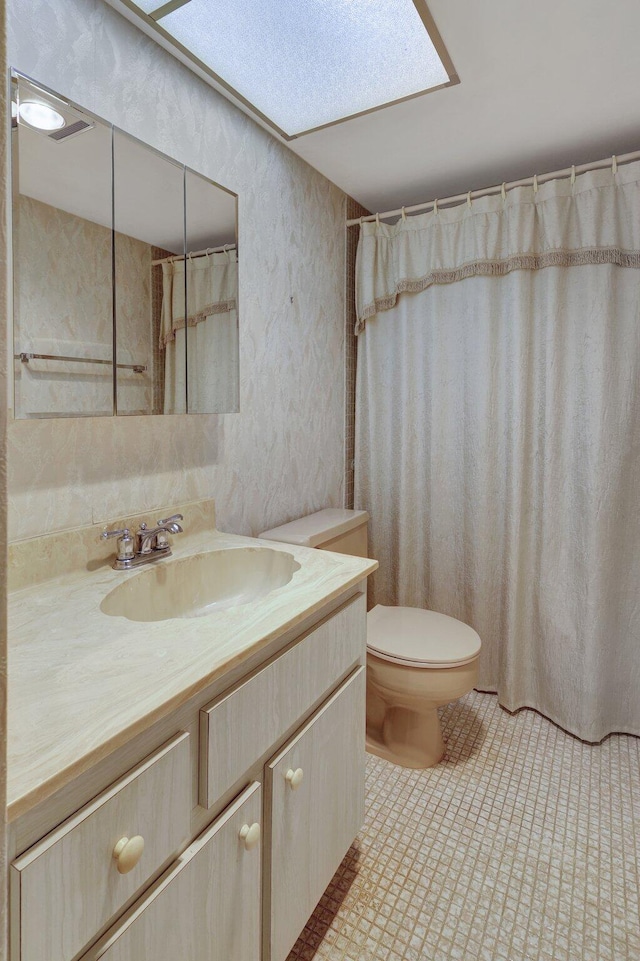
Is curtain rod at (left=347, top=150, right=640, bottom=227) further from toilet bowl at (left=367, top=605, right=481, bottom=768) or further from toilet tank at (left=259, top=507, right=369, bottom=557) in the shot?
toilet bowl at (left=367, top=605, right=481, bottom=768)

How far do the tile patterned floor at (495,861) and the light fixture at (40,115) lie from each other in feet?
6.39

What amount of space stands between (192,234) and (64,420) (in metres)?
0.65

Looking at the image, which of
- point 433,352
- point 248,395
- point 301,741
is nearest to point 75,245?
point 248,395

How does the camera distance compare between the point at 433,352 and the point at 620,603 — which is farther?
the point at 433,352

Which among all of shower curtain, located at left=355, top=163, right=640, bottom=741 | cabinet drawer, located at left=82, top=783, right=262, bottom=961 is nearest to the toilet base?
shower curtain, located at left=355, top=163, right=640, bottom=741

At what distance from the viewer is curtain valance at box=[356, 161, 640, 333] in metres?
1.91

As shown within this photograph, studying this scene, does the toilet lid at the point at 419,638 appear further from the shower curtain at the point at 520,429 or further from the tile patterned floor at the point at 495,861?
the tile patterned floor at the point at 495,861

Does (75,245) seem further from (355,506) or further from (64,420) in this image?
(355,506)

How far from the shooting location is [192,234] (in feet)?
4.83

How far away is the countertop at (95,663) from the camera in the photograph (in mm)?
609

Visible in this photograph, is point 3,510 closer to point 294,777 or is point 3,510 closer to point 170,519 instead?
point 294,777

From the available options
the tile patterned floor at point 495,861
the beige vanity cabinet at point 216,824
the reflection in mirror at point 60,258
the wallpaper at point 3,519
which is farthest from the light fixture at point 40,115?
the tile patterned floor at point 495,861

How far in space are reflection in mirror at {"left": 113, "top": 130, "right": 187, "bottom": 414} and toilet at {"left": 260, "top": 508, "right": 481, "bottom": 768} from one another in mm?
686

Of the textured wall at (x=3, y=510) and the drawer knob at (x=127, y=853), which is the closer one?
the textured wall at (x=3, y=510)
